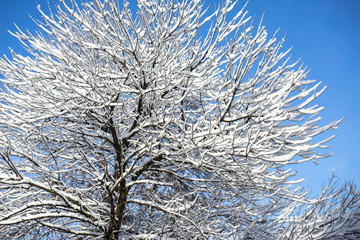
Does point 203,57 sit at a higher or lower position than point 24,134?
higher

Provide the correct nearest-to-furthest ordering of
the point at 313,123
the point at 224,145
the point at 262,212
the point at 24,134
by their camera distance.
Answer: the point at 224,145
the point at 313,123
the point at 24,134
the point at 262,212

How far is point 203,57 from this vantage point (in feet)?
14.2

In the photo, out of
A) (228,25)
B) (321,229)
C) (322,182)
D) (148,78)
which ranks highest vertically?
(228,25)

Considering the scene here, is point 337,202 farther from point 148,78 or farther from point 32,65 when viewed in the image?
point 32,65

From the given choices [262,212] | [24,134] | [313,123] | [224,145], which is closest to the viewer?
[224,145]

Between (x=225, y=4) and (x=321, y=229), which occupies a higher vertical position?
(x=225, y=4)

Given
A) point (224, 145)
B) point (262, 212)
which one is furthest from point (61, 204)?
point (262, 212)

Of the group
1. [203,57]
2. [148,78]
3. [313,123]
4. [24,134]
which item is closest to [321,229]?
[313,123]

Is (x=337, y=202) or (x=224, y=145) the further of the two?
(x=337, y=202)

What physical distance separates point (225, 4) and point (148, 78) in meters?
1.57

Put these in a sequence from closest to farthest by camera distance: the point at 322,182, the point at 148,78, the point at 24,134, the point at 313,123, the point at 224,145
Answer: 1. the point at 224,145
2. the point at 313,123
3. the point at 148,78
4. the point at 24,134
5. the point at 322,182

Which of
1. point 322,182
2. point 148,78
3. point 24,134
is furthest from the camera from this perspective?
point 322,182

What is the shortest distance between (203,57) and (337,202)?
14.3 feet

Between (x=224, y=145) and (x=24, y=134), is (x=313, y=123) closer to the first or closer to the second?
(x=224, y=145)
